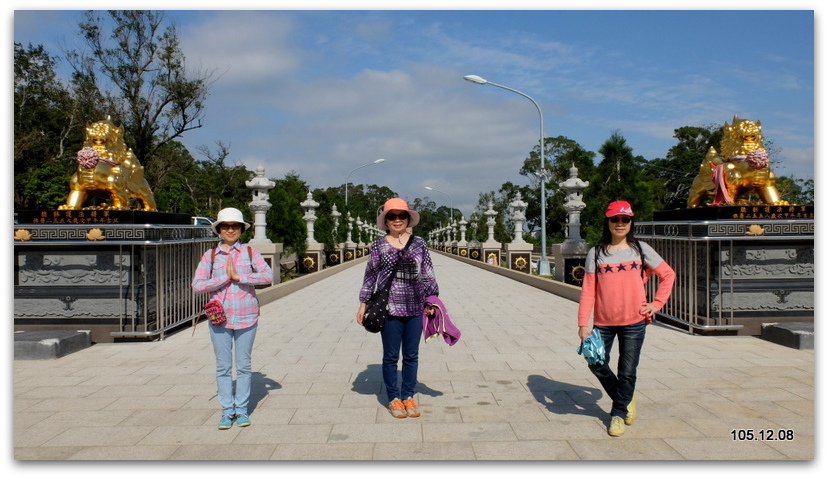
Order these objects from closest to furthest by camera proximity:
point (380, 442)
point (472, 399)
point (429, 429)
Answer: point (380, 442), point (429, 429), point (472, 399)

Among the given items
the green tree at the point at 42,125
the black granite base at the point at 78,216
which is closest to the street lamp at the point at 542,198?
the black granite base at the point at 78,216

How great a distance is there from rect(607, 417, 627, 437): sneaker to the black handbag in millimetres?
1850

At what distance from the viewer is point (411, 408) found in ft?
16.2

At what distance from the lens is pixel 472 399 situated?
5.41m

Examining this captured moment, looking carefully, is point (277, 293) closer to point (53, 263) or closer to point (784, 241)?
point (53, 263)

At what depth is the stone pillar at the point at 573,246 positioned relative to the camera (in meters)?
15.2

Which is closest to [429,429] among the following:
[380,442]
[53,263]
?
[380,442]

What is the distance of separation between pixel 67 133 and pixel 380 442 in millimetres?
31896

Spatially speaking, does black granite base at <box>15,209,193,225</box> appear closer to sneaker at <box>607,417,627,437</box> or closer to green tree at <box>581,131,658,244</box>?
sneaker at <box>607,417,627,437</box>

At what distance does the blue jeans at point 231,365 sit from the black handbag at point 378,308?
34.1 inches

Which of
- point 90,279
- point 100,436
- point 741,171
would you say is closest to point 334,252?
point 90,279

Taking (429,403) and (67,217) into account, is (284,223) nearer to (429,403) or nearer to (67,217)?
(67,217)

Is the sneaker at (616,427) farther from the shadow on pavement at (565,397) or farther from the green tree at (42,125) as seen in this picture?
the green tree at (42,125)

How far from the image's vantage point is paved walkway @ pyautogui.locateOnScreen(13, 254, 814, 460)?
13.7 ft
